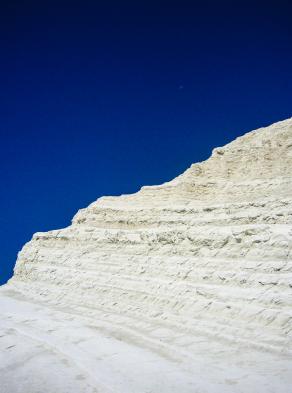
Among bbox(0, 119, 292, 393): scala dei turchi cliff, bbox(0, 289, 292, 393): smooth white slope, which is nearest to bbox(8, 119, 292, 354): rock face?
bbox(0, 119, 292, 393): scala dei turchi cliff

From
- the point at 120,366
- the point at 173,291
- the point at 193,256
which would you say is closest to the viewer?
the point at 120,366

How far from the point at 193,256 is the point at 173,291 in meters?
1.66

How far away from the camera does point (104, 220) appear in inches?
851

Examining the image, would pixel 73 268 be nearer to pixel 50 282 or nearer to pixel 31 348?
pixel 50 282

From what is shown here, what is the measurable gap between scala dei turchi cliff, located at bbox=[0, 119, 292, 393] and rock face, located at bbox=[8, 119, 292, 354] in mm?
52

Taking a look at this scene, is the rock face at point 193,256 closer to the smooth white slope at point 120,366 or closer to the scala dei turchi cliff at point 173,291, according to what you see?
the scala dei turchi cliff at point 173,291

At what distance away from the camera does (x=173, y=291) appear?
14820mm

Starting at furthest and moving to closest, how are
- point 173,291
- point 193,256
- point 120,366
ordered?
point 193,256 < point 173,291 < point 120,366

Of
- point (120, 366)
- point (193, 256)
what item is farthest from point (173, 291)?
point (120, 366)

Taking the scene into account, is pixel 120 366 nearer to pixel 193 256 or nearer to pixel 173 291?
pixel 173 291

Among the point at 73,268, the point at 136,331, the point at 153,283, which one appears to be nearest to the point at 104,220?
the point at 73,268

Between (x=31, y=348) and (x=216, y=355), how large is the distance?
5809mm

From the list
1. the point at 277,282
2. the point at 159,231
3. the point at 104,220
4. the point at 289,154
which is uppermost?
the point at 289,154

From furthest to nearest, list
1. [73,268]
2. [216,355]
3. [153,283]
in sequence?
[73,268] < [153,283] < [216,355]
